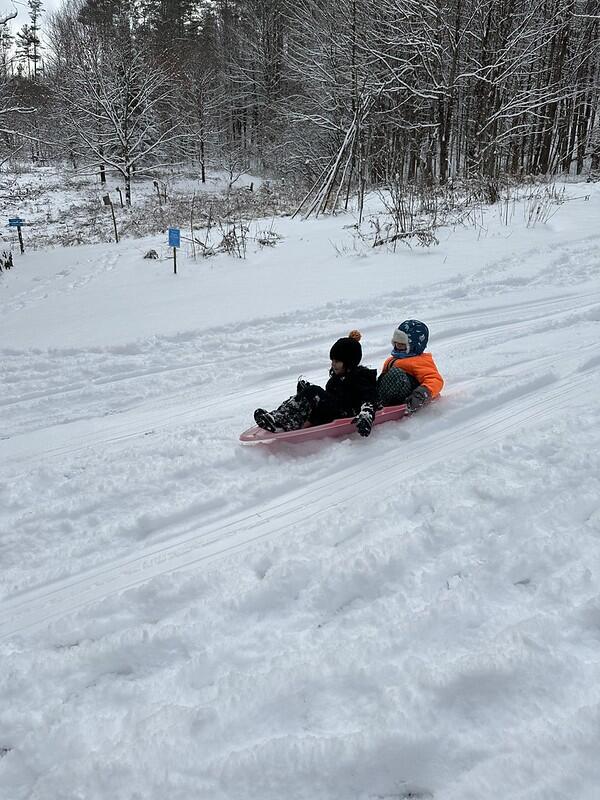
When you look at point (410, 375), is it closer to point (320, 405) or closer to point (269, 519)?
point (320, 405)

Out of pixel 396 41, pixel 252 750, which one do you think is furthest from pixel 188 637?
pixel 396 41

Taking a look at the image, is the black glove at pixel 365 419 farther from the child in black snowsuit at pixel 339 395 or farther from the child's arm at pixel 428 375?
the child's arm at pixel 428 375

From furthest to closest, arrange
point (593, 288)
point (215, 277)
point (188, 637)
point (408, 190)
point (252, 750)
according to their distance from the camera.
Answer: point (408, 190)
point (215, 277)
point (593, 288)
point (188, 637)
point (252, 750)

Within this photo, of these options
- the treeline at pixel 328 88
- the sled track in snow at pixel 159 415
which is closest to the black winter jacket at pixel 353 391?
the sled track in snow at pixel 159 415

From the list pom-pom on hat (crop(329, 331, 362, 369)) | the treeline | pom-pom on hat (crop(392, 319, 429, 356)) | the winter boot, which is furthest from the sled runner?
the treeline

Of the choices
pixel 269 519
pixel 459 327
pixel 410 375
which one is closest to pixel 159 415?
pixel 269 519

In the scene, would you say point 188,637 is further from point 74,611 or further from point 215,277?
point 215,277

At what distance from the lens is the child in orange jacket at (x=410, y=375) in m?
3.87

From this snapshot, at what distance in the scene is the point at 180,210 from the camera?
16312 mm

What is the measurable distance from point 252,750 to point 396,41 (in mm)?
16332

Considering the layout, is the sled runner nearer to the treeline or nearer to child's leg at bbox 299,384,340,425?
child's leg at bbox 299,384,340,425

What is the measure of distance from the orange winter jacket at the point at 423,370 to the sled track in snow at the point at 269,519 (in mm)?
332

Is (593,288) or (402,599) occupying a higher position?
(593,288)

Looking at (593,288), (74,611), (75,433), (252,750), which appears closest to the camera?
(252,750)
